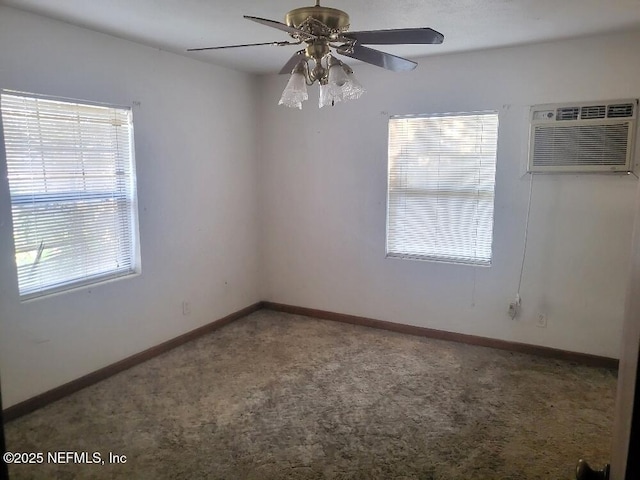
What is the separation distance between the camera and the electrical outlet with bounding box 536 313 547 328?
3.52 m

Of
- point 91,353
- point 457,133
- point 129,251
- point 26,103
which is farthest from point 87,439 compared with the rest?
point 457,133

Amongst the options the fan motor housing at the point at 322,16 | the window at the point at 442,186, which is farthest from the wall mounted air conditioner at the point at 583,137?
the fan motor housing at the point at 322,16

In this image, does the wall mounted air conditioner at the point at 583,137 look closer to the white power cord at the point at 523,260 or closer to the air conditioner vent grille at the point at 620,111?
the air conditioner vent grille at the point at 620,111

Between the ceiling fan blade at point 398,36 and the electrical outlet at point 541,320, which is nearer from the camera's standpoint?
the ceiling fan blade at point 398,36

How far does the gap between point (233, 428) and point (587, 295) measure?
2.73 metres

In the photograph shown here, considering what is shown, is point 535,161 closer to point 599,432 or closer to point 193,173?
point 599,432

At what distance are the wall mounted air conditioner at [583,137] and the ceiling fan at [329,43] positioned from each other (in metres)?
1.68

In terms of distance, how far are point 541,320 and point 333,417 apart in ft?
6.35

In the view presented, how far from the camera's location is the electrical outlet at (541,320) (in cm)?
352

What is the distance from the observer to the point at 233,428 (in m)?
2.58

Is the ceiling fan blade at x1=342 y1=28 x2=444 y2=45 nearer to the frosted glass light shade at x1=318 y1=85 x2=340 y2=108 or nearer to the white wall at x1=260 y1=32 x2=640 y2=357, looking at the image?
the frosted glass light shade at x1=318 y1=85 x2=340 y2=108

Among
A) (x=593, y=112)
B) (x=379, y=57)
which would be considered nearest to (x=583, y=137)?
(x=593, y=112)

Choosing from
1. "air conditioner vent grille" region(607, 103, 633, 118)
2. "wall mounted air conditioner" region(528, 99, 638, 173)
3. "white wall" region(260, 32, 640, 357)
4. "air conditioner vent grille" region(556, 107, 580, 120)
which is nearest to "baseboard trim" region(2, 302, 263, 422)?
"white wall" region(260, 32, 640, 357)

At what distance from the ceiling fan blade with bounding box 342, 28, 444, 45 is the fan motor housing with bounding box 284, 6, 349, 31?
6 cm
